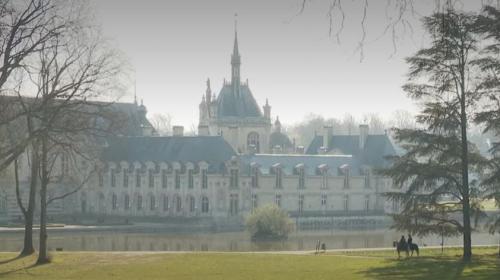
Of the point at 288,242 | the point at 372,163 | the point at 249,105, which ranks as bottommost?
the point at 288,242

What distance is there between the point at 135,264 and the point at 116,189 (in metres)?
41.4

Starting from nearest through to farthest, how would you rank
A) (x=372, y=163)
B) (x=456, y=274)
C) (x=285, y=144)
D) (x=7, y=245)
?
1. (x=456, y=274)
2. (x=7, y=245)
3. (x=372, y=163)
4. (x=285, y=144)

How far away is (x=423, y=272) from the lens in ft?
71.7

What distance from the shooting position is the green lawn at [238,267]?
21.4 m

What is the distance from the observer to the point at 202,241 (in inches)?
1913

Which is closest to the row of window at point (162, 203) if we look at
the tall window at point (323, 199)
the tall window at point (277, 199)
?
the tall window at point (277, 199)

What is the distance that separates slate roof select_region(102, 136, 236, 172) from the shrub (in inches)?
517

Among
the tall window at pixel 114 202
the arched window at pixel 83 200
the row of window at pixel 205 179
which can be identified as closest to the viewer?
the row of window at pixel 205 179

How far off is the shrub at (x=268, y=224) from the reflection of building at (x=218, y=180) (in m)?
11.2

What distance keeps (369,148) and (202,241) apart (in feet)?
90.5

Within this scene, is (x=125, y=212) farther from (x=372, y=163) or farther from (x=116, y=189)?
(x=372, y=163)

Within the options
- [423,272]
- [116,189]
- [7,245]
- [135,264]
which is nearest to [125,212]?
[116,189]

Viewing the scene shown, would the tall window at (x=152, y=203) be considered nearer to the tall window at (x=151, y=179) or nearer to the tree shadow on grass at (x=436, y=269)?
the tall window at (x=151, y=179)

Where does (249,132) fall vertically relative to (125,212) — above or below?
above
